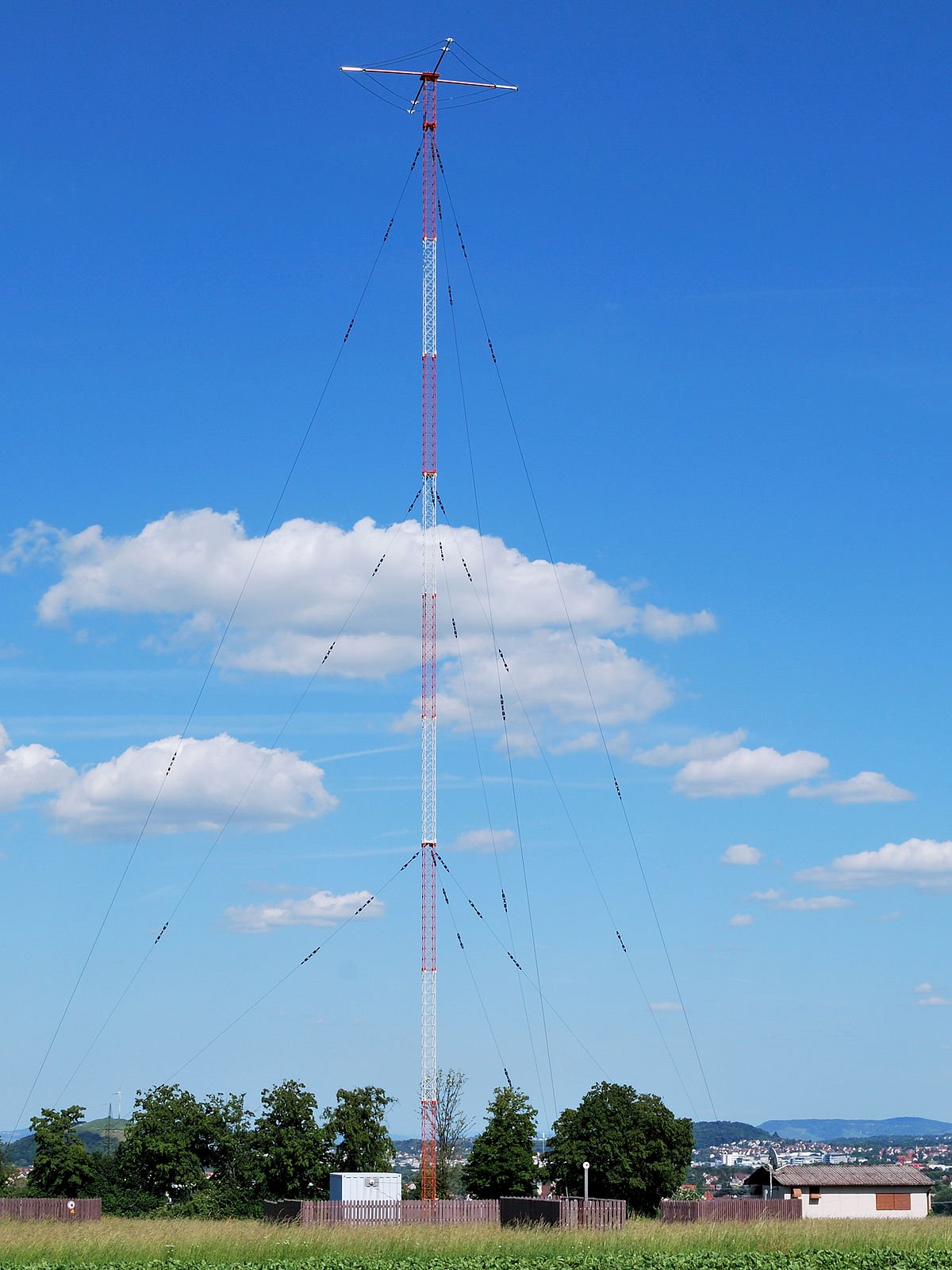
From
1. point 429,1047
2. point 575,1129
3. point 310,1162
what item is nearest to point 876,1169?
point 575,1129

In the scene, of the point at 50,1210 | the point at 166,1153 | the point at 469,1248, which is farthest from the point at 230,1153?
the point at 469,1248

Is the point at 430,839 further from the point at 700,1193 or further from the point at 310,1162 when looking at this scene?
the point at 700,1193

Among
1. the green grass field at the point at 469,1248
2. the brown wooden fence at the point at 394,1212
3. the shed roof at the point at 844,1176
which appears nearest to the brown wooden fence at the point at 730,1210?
the brown wooden fence at the point at 394,1212

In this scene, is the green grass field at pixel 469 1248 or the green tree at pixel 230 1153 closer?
the green grass field at pixel 469 1248

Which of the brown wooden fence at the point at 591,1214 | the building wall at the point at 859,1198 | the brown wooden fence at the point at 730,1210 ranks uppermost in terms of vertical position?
the brown wooden fence at the point at 591,1214

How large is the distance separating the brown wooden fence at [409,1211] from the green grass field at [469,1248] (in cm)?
383

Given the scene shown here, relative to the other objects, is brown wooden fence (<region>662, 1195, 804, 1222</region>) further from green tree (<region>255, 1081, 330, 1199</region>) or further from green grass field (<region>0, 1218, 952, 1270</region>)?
green tree (<region>255, 1081, 330, 1199</region>)

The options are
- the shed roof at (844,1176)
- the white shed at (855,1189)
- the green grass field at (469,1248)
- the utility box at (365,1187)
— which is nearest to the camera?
the green grass field at (469,1248)

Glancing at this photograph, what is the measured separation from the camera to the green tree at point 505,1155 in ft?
233

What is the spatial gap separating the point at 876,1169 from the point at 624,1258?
54.1m

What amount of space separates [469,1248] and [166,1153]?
37273 mm

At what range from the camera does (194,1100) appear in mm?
70625

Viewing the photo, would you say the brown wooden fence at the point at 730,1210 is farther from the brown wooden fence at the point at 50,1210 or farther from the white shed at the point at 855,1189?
the white shed at the point at 855,1189

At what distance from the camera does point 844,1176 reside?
261ft
